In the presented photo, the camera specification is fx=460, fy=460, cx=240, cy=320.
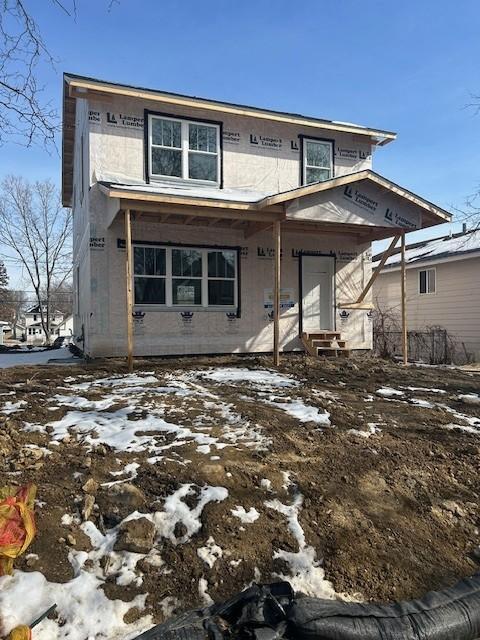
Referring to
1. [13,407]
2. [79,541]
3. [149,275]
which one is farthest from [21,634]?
[149,275]

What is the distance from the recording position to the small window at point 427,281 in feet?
61.0

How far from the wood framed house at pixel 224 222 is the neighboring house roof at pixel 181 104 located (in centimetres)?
3

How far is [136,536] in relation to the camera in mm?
3033

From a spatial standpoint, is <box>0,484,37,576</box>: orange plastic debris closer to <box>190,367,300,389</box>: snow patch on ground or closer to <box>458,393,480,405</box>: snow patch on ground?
<box>190,367,300,389</box>: snow patch on ground

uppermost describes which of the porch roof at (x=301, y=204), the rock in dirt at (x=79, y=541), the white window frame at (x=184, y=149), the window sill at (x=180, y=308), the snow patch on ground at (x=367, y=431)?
the white window frame at (x=184, y=149)

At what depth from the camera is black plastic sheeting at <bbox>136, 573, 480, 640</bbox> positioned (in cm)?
235

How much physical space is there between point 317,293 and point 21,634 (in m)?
10.9

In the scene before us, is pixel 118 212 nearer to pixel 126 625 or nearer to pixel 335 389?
pixel 335 389

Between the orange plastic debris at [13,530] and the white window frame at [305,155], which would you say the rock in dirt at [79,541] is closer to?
the orange plastic debris at [13,530]

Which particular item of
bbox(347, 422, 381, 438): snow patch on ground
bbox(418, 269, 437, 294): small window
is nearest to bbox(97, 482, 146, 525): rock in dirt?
bbox(347, 422, 381, 438): snow patch on ground

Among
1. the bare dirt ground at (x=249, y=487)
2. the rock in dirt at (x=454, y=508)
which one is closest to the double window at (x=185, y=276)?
the bare dirt ground at (x=249, y=487)

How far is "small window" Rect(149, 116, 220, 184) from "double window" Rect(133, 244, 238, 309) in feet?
5.91

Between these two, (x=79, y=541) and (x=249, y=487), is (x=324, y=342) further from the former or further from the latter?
(x=79, y=541)

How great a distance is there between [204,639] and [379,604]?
3.51 feet
